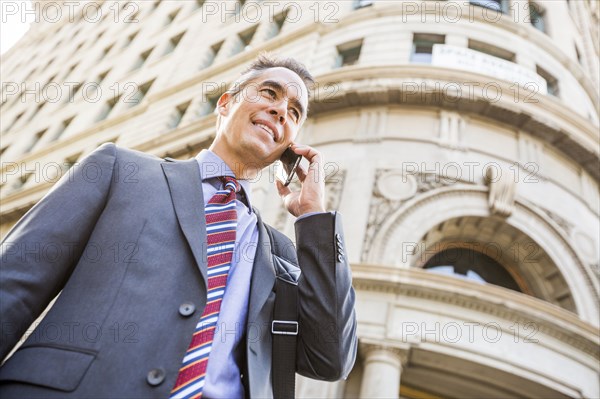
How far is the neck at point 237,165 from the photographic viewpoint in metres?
2.30

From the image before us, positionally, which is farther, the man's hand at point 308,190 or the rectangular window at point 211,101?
the rectangular window at point 211,101

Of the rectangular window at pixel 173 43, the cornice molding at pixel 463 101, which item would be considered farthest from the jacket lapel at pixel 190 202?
the rectangular window at pixel 173 43

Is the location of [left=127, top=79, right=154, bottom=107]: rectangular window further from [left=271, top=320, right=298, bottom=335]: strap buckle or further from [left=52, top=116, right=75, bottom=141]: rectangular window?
[left=271, top=320, right=298, bottom=335]: strap buckle

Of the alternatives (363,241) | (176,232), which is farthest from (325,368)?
(363,241)

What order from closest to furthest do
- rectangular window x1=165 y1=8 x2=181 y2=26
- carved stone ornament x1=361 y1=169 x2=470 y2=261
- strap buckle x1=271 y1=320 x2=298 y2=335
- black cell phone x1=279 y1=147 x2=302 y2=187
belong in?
strap buckle x1=271 y1=320 x2=298 y2=335 < black cell phone x1=279 y1=147 x2=302 y2=187 < carved stone ornament x1=361 y1=169 x2=470 y2=261 < rectangular window x1=165 y1=8 x2=181 y2=26

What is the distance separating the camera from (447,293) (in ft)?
24.2

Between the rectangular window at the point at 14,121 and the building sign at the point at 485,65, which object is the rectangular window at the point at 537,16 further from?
the rectangular window at the point at 14,121

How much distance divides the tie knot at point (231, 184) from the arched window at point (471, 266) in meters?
7.55

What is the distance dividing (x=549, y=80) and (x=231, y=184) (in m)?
13.6

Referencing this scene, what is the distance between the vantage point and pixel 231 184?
7.16 ft

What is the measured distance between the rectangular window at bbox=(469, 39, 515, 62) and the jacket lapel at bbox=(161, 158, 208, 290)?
12.3m

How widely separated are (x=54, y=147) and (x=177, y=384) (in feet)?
69.0

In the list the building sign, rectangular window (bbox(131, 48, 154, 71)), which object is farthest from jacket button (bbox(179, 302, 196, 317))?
rectangular window (bbox(131, 48, 154, 71))

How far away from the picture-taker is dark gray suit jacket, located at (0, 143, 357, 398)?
54.9 inches
